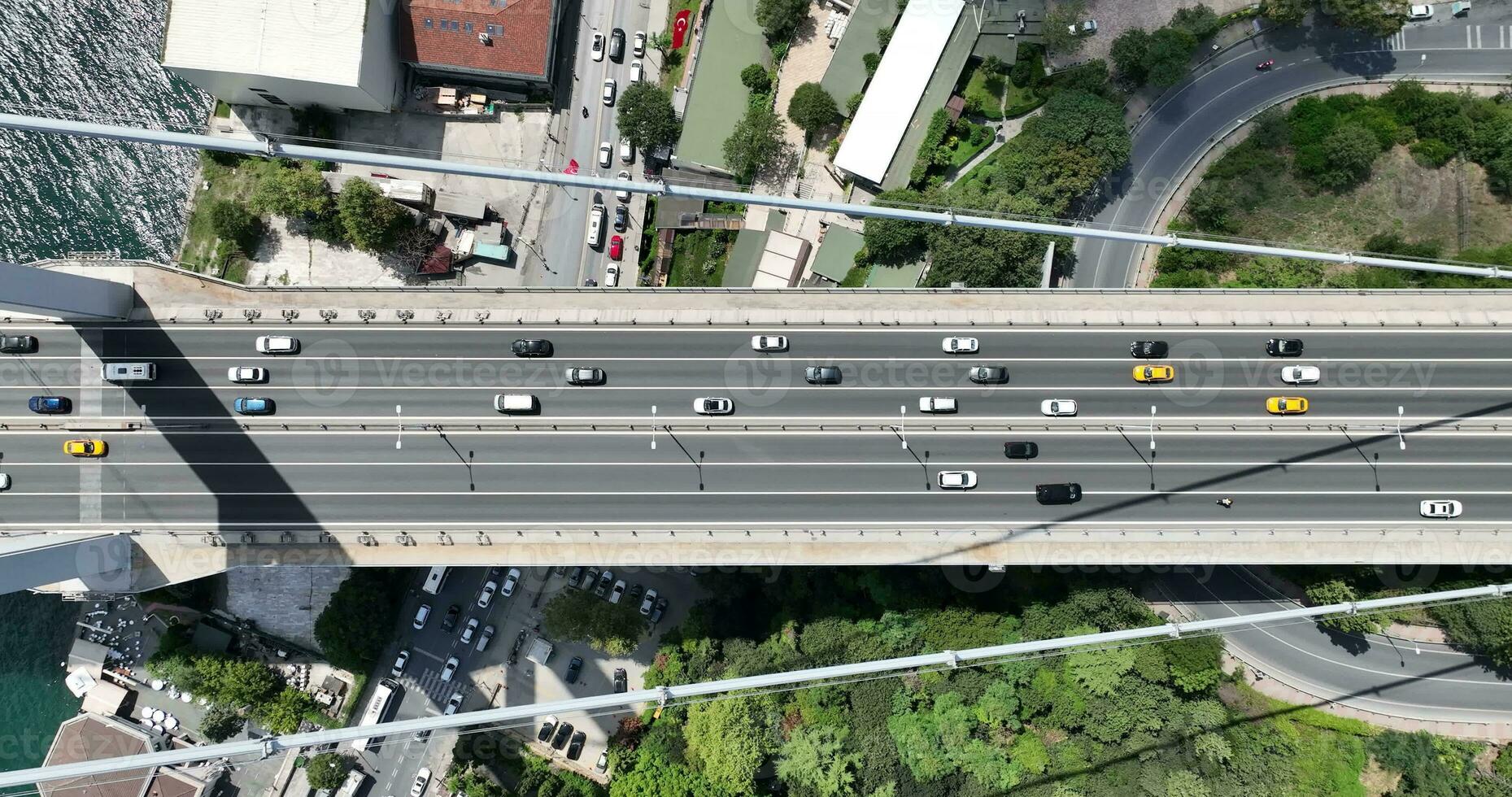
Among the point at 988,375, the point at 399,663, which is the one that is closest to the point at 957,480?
the point at 988,375

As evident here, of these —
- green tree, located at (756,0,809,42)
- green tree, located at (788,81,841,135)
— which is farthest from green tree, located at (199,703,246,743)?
green tree, located at (756,0,809,42)

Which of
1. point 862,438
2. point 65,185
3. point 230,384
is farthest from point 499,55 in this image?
point 862,438

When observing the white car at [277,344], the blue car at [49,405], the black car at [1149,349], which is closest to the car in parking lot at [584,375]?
the white car at [277,344]

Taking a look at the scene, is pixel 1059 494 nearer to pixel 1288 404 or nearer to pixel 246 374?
pixel 1288 404

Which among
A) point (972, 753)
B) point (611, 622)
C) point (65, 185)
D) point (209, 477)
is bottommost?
point (972, 753)

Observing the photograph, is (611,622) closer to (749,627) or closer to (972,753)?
(749,627)
